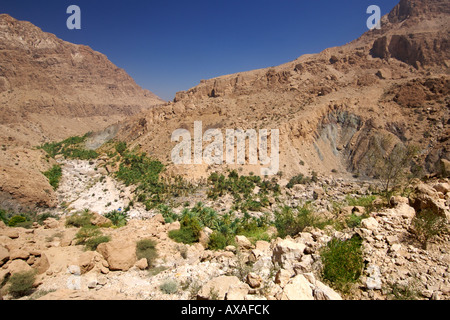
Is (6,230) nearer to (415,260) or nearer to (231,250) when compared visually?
(231,250)

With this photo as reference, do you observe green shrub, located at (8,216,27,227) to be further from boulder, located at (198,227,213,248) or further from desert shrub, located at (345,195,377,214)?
desert shrub, located at (345,195,377,214)

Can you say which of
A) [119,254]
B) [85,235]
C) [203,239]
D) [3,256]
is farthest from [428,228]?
[85,235]

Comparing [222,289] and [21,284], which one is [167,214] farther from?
[222,289]

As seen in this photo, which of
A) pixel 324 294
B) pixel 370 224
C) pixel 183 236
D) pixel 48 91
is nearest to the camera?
pixel 324 294
